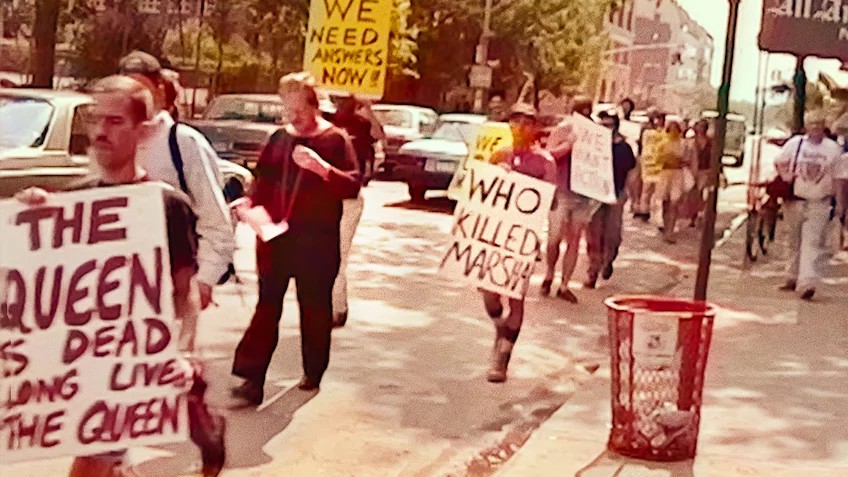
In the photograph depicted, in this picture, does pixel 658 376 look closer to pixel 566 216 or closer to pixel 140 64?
pixel 140 64

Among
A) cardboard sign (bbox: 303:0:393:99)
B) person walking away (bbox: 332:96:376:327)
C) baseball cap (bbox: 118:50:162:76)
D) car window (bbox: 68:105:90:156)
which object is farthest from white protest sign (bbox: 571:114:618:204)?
car window (bbox: 68:105:90:156)

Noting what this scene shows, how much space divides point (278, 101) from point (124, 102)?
1.63m

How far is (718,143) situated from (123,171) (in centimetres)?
343

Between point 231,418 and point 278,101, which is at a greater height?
point 278,101

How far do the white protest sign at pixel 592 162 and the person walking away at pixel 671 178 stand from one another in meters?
0.37

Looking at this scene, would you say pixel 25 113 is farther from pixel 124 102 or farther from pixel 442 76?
pixel 442 76

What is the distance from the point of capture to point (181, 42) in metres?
5.64

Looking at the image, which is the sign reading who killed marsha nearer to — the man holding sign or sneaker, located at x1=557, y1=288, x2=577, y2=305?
the man holding sign

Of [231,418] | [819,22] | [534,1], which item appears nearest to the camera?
[231,418]

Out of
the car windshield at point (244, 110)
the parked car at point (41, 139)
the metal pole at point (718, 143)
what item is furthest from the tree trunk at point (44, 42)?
the metal pole at point (718, 143)

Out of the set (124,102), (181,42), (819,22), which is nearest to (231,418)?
(181,42)

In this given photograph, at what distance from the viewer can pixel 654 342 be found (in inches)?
258

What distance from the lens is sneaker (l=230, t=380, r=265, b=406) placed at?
22.3 ft

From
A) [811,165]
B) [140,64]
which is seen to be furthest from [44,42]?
[811,165]
